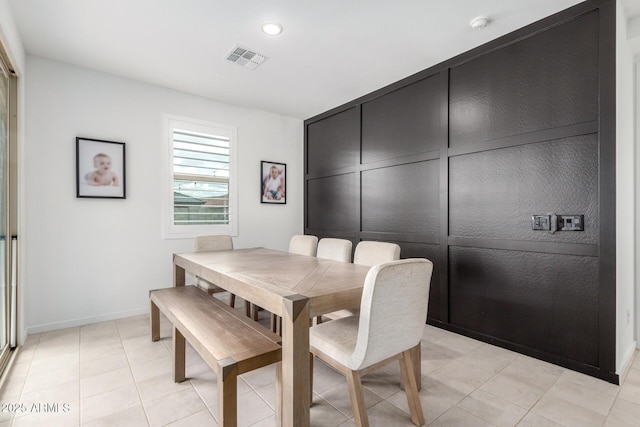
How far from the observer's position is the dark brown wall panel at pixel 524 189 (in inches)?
85.2

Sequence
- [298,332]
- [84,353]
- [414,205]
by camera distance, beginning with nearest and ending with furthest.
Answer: [298,332], [84,353], [414,205]

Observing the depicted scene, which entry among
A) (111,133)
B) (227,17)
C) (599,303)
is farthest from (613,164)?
(111,133)

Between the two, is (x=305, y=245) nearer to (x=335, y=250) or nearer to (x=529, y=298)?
(x=335, y=250)

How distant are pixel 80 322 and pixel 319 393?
8.84ft

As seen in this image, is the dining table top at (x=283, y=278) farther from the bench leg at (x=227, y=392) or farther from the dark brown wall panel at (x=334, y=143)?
the dark brown wall panel at (x=334, y=143)

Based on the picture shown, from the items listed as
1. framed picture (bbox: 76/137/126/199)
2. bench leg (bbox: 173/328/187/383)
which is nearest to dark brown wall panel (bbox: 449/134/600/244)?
bench leg (bbox: 173/328/187/383)

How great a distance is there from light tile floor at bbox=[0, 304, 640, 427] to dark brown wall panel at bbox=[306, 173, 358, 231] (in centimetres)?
204

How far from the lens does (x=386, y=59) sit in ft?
9.83

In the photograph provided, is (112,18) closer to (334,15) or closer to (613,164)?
(334,15)

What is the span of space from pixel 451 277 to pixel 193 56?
325 cm

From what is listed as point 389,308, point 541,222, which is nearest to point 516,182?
point 541,222

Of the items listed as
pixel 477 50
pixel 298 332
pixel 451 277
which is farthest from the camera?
pixel 451 277

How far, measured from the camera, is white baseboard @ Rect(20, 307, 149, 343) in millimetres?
2902

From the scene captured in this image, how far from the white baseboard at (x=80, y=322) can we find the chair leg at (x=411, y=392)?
3052 mm
